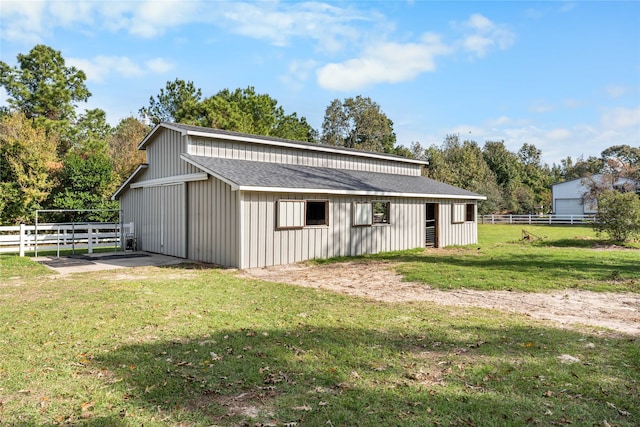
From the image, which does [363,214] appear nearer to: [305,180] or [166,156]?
[305,180]

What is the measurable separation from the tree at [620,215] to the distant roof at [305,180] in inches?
237

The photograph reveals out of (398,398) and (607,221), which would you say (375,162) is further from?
(398,398)

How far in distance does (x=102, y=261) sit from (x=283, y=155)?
25.2 feet

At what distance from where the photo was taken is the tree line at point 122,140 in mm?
21344

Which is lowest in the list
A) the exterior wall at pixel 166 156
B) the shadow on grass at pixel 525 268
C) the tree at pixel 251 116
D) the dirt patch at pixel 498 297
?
the dirt patch at pixel 498 297

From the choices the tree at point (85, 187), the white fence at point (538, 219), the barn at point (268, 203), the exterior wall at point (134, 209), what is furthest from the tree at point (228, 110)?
the white fence at point (538, 219)

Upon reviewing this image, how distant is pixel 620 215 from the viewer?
17562 mm

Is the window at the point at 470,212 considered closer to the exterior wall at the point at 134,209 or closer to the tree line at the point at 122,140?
the exterior wall at the point at 134,209

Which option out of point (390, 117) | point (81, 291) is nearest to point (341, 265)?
point (81, 291)

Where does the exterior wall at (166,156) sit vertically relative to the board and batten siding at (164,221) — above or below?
above

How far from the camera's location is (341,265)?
1237 cm

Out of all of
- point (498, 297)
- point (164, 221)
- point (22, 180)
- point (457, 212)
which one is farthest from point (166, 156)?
point (457, 212)

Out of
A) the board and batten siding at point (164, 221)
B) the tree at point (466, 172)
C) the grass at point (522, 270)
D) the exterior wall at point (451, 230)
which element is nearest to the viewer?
the grass at point (522, 270)

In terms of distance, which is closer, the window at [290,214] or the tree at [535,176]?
the window at [290,214]
